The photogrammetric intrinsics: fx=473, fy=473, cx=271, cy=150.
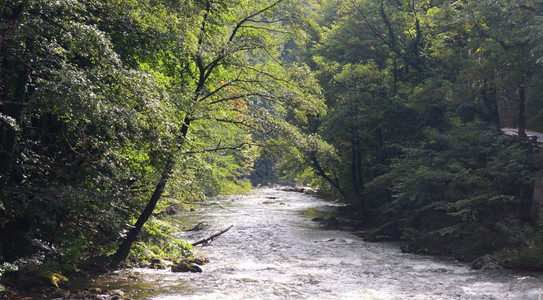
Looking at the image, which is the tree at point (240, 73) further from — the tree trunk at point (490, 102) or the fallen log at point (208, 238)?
the tree trunk at point (490, 102)

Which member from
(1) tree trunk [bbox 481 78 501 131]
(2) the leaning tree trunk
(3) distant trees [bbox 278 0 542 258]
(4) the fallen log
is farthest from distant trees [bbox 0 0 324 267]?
(1) tree trunk [bbox 481 78 501 131]

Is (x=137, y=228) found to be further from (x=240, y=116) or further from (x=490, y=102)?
(x=490, y=102)

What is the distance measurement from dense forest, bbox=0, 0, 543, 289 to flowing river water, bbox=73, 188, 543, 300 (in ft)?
4.09

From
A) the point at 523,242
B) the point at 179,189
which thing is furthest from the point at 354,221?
the point at 179,189

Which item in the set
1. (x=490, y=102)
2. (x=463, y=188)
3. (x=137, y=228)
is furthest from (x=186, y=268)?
(x=490, y=102)

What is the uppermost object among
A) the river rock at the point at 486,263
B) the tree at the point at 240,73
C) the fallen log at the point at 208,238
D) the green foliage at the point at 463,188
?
the tree at the point at 240,73

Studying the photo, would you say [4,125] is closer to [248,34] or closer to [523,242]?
[248,34]

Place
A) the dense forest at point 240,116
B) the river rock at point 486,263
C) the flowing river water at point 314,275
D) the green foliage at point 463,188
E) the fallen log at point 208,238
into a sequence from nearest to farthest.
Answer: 1. the dense forest at point 240,116
2. the flowing river water at point 314,275
3. the river rock at point 486,263
4. the green foliage at point 463,188
5. the fallen log at point 208,238

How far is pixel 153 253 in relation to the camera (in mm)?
13500

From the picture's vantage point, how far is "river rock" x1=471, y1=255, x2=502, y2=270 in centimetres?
1341

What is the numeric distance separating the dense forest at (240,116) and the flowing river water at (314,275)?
4.09 feet

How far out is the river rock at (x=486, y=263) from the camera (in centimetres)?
1341

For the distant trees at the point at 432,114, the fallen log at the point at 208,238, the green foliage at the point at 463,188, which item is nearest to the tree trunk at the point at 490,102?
the distant trees at the point at 432,114

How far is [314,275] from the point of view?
1260cm
